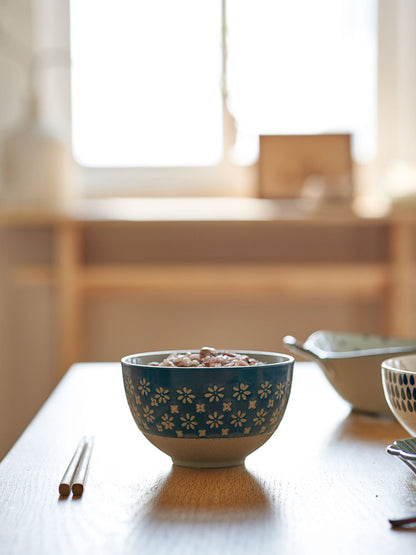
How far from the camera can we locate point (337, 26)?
244 cm

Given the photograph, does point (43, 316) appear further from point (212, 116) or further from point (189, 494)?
point (189, 494)

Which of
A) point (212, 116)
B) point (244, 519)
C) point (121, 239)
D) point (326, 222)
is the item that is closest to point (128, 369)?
point (244, 519)

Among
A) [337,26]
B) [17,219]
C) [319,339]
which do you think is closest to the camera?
[319,339]

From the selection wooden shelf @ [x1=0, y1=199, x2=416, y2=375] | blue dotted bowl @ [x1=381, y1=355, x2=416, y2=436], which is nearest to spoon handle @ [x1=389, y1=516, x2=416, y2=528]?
blue dotted bowl @ [x1=381, y1=355, x2=416, y2=436]

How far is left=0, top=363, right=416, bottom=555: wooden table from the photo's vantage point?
0.45m

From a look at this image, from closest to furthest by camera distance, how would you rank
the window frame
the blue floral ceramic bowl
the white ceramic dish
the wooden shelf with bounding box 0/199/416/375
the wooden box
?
1. the blue floral ceramic bowl
2. the white ceramic dish
3. the wooden shelf with bounding box 0/199/416/375
4. the wooden box
5. the window frame

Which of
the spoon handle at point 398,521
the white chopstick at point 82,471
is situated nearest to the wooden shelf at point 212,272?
the white chopstick at point 82,471

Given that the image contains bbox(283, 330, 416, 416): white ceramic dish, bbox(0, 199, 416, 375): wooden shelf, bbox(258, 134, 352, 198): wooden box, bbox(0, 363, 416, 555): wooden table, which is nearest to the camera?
bbox(0, 363, 416, 555): wooden table

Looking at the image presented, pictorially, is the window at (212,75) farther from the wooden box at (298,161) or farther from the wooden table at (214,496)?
the wooden table at (214,496)

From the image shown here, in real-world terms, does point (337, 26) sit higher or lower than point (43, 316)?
higher

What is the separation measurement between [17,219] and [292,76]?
1.00m

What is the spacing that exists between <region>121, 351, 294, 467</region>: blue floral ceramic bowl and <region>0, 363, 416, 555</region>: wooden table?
0.02 metres

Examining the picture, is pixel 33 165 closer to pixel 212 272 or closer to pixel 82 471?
pixel 212 272

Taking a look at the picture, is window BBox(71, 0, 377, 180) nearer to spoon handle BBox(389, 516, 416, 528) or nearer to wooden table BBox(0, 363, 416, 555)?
wooden table BBox(0, 363, 416, 555)
